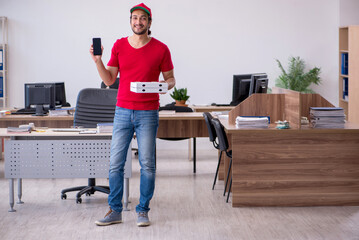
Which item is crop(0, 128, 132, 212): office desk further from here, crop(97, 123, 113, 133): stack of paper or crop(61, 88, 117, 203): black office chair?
crop(61, 88, 117, 203): black office chair

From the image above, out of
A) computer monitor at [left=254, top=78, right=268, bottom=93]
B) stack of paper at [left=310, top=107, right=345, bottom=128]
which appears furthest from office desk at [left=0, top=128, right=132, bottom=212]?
computer monitor at [left=254, top=78, right=268, bottom=93]

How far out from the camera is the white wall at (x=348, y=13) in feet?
30.2

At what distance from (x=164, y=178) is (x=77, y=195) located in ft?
5.10

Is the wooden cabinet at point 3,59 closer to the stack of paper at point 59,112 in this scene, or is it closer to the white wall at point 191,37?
the white wall at point 191,37

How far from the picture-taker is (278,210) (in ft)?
15.7

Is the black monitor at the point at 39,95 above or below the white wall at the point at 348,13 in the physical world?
below

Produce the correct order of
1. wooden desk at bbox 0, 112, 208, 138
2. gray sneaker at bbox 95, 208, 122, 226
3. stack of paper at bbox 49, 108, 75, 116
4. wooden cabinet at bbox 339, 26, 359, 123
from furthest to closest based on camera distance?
wooden cabinet at bbox 339, 26, 359, 123
stack of paper at bbox 49, 108, 75, 116
wooden desk at bbox 0, 112, 208, 138
gray sneaker at bbox 95, 208, 122, 226

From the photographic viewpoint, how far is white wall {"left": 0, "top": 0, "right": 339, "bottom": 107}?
920cm

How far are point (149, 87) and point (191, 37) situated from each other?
5.41 metres

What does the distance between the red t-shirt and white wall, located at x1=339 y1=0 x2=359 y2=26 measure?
5858mm

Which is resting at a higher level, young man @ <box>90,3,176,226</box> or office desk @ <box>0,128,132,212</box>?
young man @ <box>90,3,176,226</box>

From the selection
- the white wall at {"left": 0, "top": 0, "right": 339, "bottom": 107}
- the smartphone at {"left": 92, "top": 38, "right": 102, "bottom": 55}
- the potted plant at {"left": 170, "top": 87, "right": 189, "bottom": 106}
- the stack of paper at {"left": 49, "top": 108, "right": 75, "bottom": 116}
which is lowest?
the stack of paper at {"left": 49, "top": 108, "right": 75, "bottom": 116}

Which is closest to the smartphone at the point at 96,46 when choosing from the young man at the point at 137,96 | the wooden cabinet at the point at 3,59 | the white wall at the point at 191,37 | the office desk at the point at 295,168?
the young man at the point at 137,96

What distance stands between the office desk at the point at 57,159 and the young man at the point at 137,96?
55 centimetres
